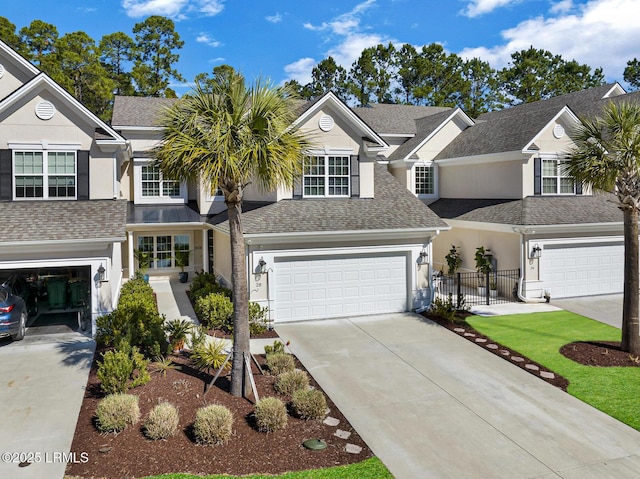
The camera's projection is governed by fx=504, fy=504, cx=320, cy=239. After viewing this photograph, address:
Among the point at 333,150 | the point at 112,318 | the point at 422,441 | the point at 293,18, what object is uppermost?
the point at 293,18

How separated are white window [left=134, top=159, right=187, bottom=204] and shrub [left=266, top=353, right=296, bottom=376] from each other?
13.3 m

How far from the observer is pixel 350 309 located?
1642 cm

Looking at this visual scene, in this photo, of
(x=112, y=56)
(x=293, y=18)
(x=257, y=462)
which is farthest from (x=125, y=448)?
(x=112, y=56)

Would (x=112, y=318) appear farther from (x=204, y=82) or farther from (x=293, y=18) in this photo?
(x=293, y=18)

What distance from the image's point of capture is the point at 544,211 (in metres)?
19.0

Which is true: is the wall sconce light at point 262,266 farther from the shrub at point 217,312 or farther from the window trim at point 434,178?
the window trim at point 434,178

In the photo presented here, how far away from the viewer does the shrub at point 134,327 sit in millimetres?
11617

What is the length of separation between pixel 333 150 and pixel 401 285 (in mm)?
5288

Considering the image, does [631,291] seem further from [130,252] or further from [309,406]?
[130,252]

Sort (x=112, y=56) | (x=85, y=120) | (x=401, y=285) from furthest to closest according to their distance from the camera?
(x=112, y=56)
(x=401, y=285)
(x=85, y=120)

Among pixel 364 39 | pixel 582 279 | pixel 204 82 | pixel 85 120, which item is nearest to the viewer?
pixel 204 82

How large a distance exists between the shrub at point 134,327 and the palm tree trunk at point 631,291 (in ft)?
37.3

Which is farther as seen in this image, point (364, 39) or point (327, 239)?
point (364, 39)

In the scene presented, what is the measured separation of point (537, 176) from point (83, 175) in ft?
54.9
